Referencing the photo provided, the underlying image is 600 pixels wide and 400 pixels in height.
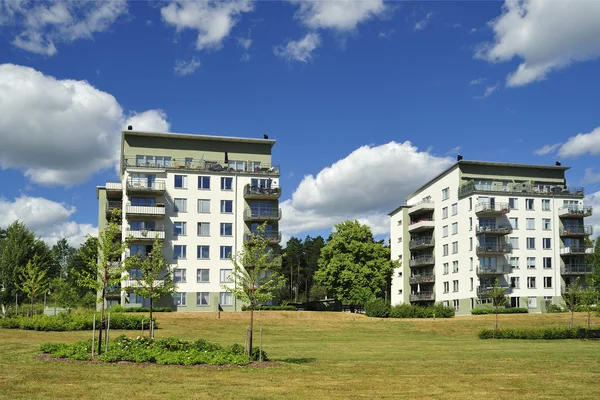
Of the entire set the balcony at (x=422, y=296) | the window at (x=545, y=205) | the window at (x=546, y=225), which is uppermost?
the window at (x=545, y=205)

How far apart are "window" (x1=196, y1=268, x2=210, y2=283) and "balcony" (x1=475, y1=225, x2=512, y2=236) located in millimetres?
31661

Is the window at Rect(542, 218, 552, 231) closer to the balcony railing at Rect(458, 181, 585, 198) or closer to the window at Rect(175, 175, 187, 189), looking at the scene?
the balcony railing at Rect(458, 181, 585, 198)

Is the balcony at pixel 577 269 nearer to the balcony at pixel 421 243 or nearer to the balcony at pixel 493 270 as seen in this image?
the balcony at pixel 493 270

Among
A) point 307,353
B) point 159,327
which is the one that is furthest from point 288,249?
point 307,353

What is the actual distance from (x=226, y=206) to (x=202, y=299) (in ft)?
35.1

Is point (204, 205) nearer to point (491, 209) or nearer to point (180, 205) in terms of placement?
point (180, 205)

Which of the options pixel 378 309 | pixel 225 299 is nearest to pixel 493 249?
pixel 378 309

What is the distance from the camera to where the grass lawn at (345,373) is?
58.0 ft

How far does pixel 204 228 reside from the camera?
71125 millimetres

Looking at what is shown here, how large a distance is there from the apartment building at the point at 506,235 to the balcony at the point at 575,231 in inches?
4.8

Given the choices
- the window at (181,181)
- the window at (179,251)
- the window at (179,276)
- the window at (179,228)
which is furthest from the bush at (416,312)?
the window at (181,181)

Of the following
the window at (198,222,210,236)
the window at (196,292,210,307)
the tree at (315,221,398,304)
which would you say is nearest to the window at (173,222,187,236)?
the window at (198,222,210,236)

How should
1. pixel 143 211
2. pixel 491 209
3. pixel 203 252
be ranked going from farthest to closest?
pixel 491 209 < pixel 203 252 < pixel 143 211

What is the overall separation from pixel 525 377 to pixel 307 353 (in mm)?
12453
